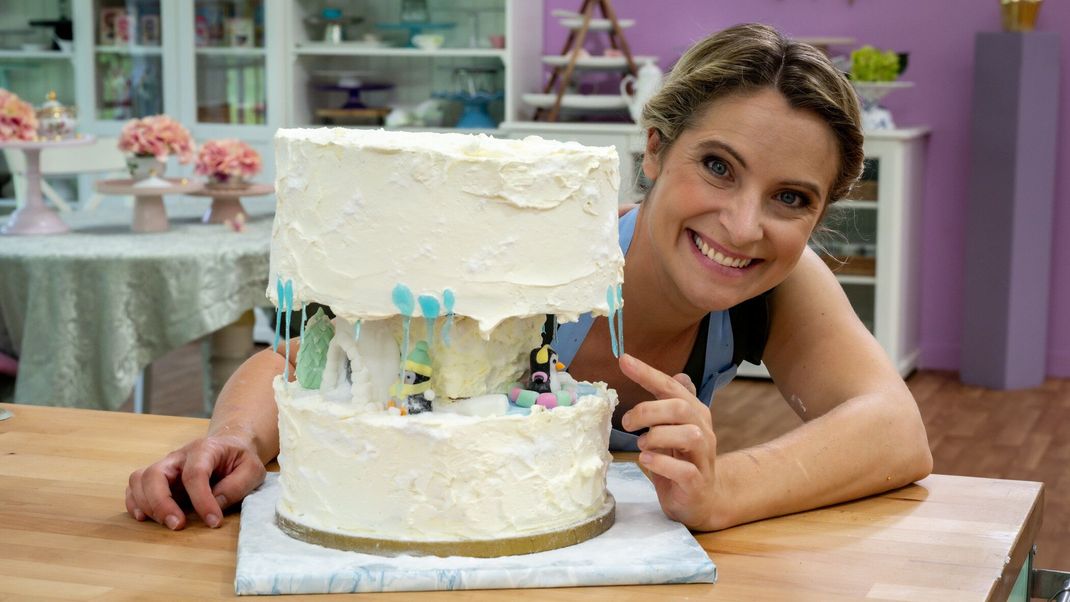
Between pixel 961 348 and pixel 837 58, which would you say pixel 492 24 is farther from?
pixel 961 348

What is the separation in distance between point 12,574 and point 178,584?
14 cm

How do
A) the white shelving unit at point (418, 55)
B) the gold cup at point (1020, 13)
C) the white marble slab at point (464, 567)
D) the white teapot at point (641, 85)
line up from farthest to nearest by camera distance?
1. the white shelving unit at point (418, 55)
2. the white teapot at point (641, 85)
3. the gold cup at point (1020, 13)
4. the white marble slab at point (464, 567)

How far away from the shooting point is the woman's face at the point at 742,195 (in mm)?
1305

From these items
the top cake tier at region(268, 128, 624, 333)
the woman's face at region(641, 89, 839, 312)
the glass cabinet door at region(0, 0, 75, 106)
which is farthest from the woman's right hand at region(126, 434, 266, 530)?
the glass cabinet door at region(0, 0, 75, 106)

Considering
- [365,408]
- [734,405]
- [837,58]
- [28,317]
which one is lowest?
[734,405]

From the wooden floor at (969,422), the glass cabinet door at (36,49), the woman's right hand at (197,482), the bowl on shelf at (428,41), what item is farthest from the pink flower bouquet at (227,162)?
the glass cabinet door at (36,49)

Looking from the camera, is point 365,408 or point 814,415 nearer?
point 365,408

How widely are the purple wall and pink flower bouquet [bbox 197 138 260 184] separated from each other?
2121 mm

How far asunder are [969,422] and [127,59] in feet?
12.1

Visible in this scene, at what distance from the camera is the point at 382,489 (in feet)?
3.57

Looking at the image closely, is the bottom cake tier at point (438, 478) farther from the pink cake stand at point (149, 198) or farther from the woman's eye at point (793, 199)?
the pink cake stand at point (149, 198)

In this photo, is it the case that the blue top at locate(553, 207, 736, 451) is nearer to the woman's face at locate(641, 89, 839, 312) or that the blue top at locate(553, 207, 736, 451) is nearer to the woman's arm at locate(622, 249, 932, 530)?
the woman's arm at locate(622, 249, 932, 530)

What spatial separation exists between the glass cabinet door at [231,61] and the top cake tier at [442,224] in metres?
4.34

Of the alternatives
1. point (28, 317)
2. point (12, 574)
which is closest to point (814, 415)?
point (12, 574)
